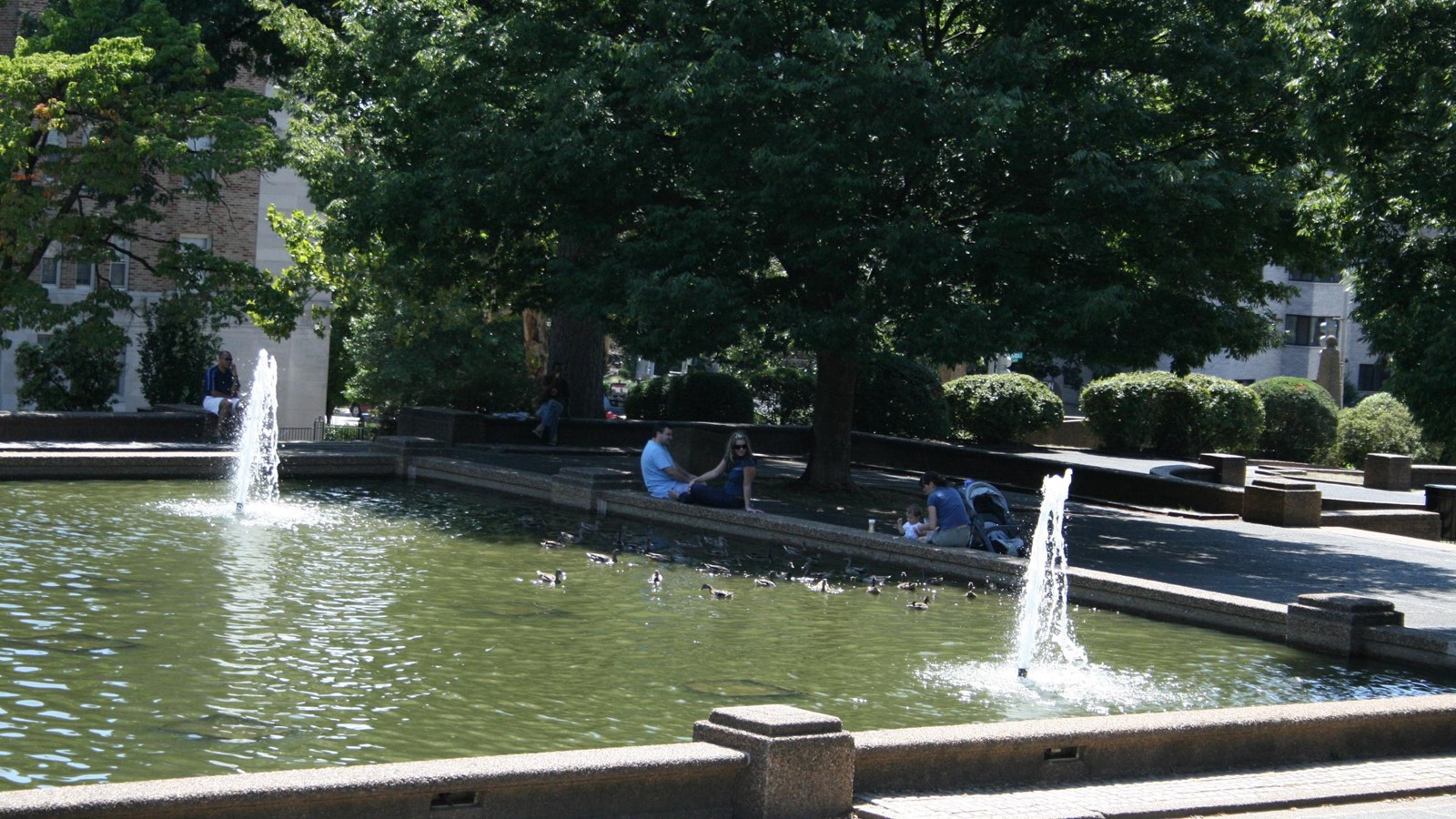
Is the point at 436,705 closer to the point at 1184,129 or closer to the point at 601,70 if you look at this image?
the point at 601,70

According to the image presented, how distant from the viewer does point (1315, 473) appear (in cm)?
3659

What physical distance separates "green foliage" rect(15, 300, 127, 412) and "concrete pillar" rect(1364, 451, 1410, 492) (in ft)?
82.3

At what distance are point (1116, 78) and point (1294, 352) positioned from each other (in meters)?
49.8

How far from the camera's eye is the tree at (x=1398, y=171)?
582 inches

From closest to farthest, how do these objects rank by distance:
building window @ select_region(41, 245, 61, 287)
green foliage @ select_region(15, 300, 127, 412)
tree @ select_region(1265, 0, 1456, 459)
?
tree @ select_region(1265, 0, 1456, 459), green foliage @ select_region(15, 300, 127, 412), building window @ select_region(41, 245, 61, 287)

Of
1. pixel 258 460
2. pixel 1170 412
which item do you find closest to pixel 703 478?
pixel 258 460

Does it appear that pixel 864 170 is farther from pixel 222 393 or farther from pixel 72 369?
pixel 72 369

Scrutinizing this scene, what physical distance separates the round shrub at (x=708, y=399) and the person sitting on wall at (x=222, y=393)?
33.6 ft

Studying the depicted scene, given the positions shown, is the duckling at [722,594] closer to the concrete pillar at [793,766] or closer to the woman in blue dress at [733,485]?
the woman in blue dress at [733,485]

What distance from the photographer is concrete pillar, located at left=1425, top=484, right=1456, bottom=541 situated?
26625mm

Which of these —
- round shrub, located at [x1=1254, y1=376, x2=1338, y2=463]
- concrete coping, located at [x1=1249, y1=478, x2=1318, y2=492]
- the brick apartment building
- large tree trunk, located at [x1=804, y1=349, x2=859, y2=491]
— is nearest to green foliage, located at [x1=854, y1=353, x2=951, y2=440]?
large tree trunk, located at [x1=804, y1=349, x2=859, y2=491]

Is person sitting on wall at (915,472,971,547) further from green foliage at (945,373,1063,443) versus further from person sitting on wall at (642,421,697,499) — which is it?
green foliage at (945,373,1063,443)

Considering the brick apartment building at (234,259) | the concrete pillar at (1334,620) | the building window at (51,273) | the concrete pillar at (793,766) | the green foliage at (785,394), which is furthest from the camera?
the building window at (51,273)

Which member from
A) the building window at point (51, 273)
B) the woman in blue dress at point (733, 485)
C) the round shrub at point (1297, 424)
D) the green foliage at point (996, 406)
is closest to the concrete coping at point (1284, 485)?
the woman in blue dress at point (733, 485)
